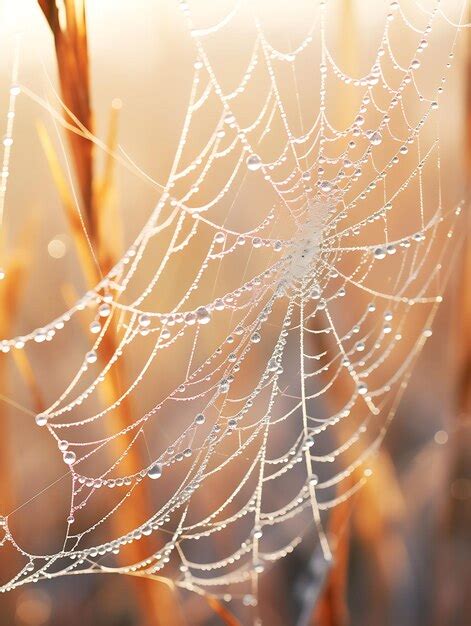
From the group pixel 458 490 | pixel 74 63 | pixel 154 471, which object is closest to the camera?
pixel 74 63

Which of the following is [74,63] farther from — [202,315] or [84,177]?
[202,315]

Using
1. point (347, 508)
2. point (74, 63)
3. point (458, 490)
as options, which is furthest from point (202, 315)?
point (458, 490)

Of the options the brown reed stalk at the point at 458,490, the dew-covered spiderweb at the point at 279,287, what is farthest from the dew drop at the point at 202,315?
the brown reed stalk at the point at 458,490

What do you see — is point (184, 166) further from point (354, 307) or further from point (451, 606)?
point (451, 606)

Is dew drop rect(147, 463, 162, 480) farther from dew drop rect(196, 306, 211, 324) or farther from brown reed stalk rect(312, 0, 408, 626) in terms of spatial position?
brown reed stalk rect(312, 0, 408, 626)

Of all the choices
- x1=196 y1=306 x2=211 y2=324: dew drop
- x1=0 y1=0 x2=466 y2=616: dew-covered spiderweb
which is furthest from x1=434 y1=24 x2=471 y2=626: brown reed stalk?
x1=196 y1=306 x2=211 y2=324: dew drop

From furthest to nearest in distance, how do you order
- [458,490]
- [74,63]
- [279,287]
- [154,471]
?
1. [458,490]
2. [279,287]
3. [154,471]
4. [74,63]

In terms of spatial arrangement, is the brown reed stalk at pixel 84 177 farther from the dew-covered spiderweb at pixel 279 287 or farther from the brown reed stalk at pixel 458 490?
the brown reed stalk at pixel 458 490
